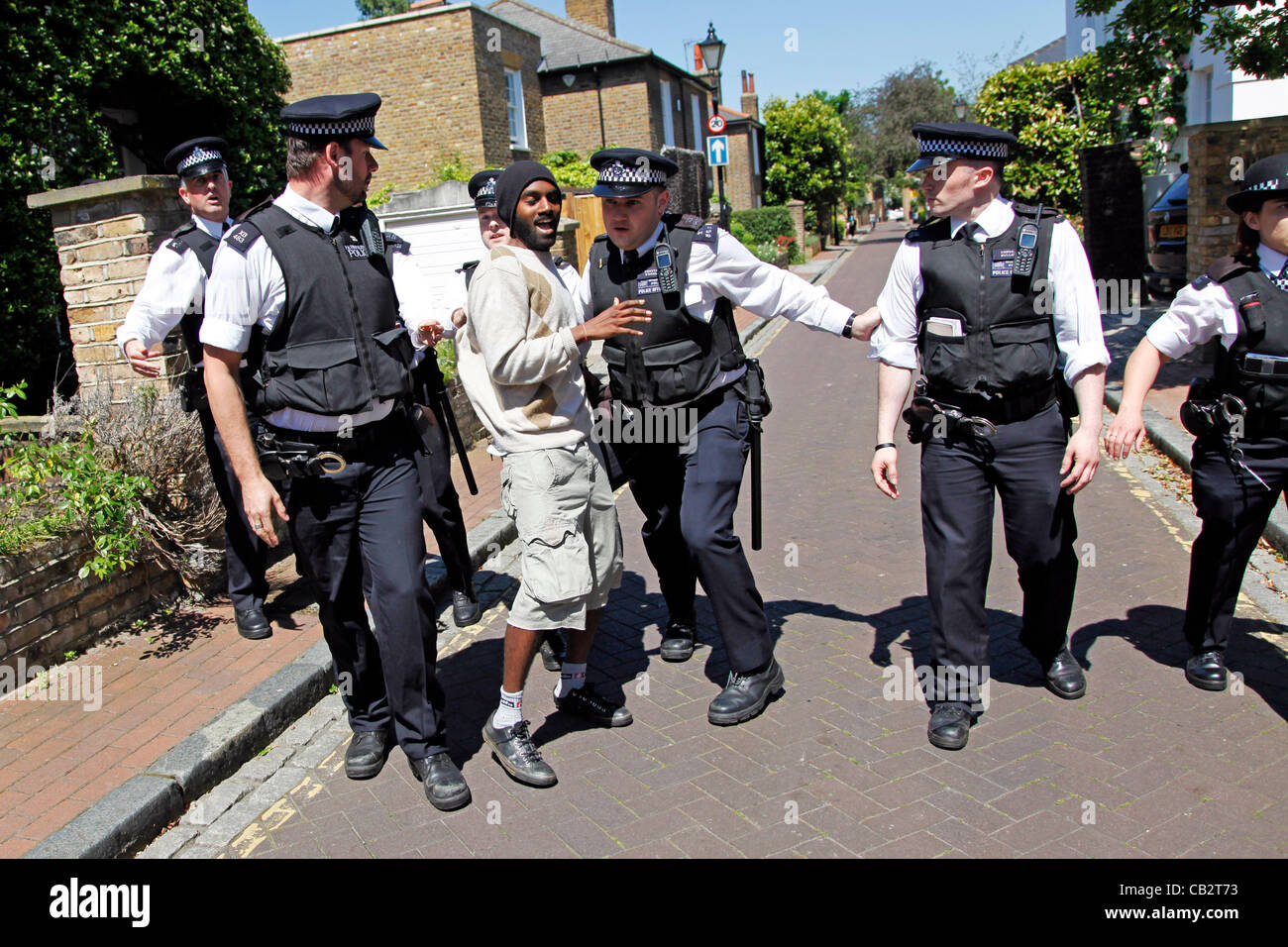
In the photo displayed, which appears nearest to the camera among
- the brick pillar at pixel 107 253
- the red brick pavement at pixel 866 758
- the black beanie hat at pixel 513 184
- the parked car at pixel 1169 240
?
the red brick pavement at pixel 866 758

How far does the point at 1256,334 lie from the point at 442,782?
348 centimetres

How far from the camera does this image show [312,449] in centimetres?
351

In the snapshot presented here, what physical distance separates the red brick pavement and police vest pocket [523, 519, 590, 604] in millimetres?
733

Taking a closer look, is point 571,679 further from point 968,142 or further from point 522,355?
point 968,142

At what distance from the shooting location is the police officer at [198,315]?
187 inches

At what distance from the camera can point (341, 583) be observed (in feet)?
12.3

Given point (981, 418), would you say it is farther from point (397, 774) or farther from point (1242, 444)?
point (397, 774)

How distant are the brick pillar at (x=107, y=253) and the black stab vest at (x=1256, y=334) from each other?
19.2ft

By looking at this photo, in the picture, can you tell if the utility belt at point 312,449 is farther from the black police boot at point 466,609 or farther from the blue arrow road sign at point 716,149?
the blue arrow road sign at point 716,149

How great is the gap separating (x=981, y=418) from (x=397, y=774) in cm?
267

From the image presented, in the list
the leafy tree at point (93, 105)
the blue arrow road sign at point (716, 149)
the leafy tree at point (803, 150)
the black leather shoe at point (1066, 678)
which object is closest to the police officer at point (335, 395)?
the black leather shoe at point (1066, 678)

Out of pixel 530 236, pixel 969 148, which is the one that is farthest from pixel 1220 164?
pixel 530 236

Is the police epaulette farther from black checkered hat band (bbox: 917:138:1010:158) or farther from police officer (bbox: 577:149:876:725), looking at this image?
black checkered hat band (bbox: 917:138:1010:158)

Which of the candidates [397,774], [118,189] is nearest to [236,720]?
[397,774]
